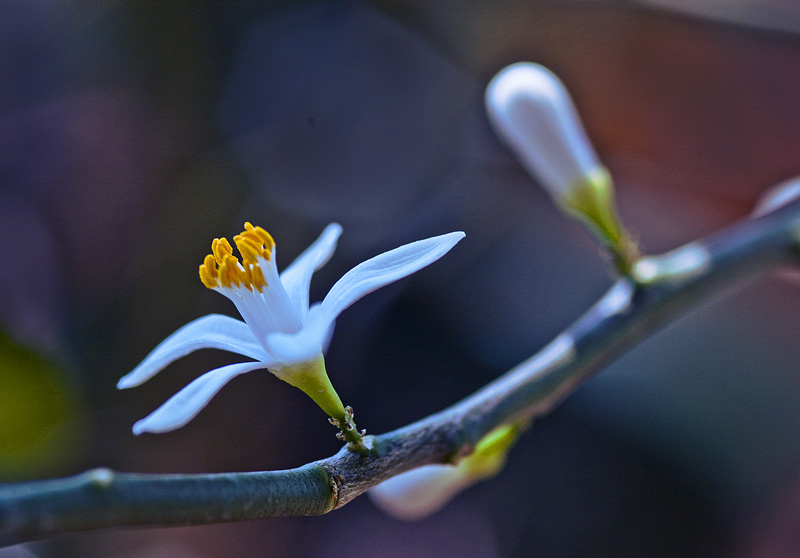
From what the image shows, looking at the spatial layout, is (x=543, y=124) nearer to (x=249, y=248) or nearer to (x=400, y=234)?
(x=249, y=248)

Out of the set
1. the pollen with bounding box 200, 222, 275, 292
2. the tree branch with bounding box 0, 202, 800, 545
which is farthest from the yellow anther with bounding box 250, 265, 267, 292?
the tree branch with bounding box 0, 202, 800, 545

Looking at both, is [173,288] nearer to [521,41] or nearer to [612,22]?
[521,41]

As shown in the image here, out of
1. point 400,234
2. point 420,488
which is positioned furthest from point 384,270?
point 400,234

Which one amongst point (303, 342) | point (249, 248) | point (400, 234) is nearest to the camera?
point (303, 342)

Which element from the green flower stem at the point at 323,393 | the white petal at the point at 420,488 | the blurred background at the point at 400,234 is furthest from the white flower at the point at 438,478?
the blurred background at the point at 400,234

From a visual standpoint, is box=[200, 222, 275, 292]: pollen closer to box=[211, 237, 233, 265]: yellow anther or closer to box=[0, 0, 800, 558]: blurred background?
box=[211, 237, 233, 265]: yellow anther

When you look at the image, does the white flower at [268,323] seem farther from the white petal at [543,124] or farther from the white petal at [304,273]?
the white petal at [543,124]

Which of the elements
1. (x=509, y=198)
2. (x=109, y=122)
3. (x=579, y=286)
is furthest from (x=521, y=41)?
(x=109, y=122)
